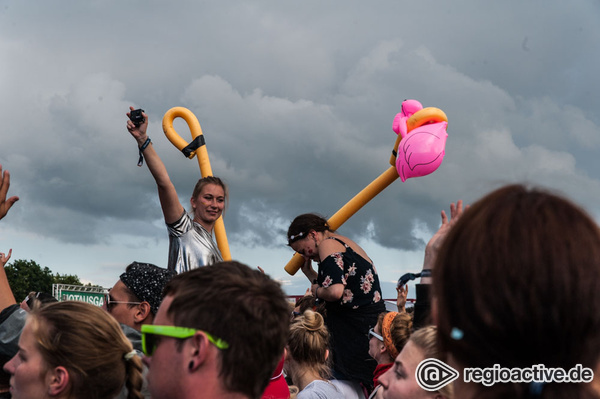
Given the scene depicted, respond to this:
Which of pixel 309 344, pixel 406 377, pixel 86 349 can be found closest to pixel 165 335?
pixel 86 349

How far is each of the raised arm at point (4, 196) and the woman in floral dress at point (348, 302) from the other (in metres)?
2.59

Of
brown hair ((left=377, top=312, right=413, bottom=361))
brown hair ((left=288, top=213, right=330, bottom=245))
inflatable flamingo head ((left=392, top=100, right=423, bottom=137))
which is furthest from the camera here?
inflatable flamingo head ((left=392, top=100, right=423, bottom=137))

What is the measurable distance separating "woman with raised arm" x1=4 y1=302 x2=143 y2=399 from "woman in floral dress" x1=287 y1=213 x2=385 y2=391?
2.86 m

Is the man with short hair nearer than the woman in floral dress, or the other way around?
the man with short hair

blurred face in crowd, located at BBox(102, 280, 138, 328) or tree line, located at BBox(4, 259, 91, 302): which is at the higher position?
A: tree line, located at BBox(4, 259, 91, 302)

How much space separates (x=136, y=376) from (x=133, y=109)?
2.40 m

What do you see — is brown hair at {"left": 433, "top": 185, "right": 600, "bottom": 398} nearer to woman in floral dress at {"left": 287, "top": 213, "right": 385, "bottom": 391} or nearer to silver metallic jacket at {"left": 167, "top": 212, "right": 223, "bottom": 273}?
silver metallic jacket at {"left": 167, "top": 212, "right": 223, "bottom": 273}

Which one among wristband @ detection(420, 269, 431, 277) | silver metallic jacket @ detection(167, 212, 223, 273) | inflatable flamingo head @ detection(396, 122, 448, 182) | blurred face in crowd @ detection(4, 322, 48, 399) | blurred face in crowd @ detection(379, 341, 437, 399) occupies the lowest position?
blurred face in crowd @ detection(4, 322, 48, 399)

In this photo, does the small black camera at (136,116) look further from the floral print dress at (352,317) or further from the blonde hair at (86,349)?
the blonde hair at (86,349)

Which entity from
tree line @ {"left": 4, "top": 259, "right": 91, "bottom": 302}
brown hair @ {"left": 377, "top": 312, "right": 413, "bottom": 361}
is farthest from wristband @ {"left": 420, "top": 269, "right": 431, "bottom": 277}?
tree line @ {"left": 4, "top": 259, "right": 91, "bottom": 302}

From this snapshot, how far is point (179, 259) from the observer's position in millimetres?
4461

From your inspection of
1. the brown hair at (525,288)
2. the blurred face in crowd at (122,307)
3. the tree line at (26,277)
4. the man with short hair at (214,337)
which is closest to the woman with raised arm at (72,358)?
the man with short hair at (214,337)

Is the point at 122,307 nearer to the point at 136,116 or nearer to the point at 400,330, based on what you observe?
the point at 136,116

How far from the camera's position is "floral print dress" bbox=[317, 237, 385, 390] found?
520 cm
